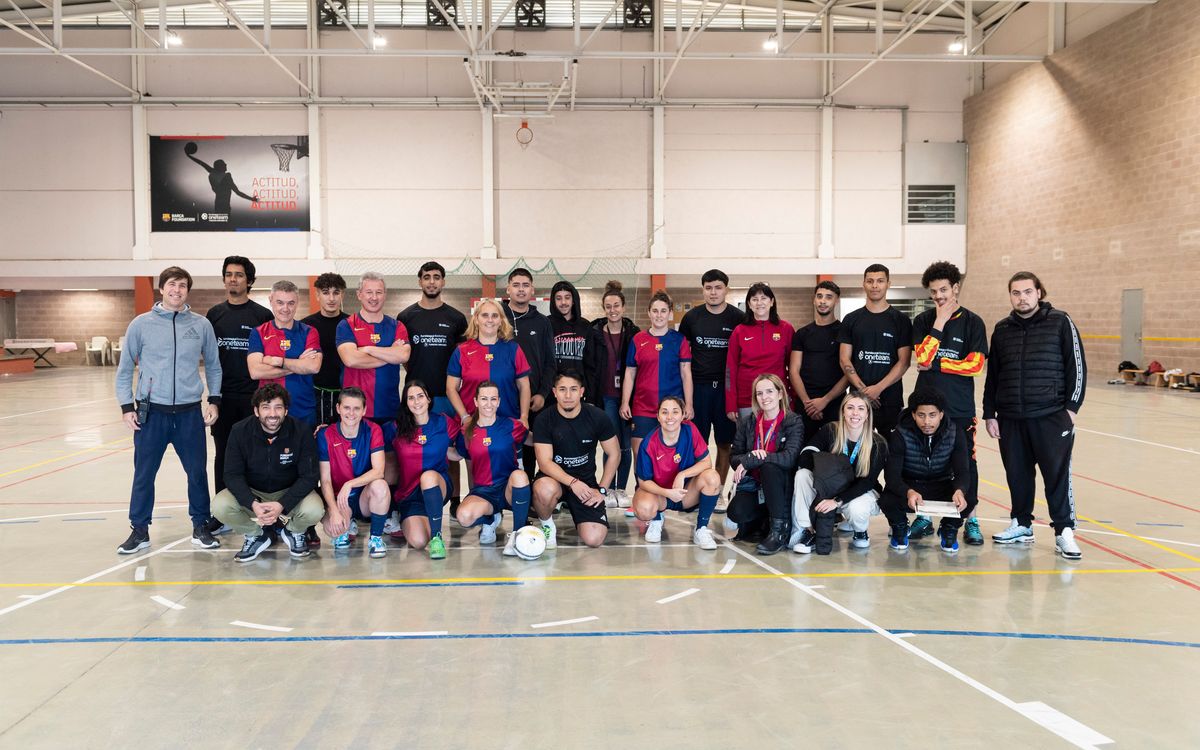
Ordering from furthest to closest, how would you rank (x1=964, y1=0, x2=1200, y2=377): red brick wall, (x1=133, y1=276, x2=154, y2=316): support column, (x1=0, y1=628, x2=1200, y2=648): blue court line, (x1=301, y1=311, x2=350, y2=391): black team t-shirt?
(x1=133, y1=276, x2=154, y2=316): support column, (x1=964, y1=0, x2=1200, y2=377): red brick wall, (x1=301, y1=311, x2=350, y2=391): black team t-shirt, (x1=0, y1=628, x2=1200, y2=648): blue court line

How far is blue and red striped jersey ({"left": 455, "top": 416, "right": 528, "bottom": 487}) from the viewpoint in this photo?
5492 mm

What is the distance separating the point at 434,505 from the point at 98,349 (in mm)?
26099

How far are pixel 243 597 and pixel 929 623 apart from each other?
3504 mm

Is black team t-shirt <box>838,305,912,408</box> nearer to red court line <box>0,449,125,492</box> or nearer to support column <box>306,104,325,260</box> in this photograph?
red court line <box>0,449,125,492</box>

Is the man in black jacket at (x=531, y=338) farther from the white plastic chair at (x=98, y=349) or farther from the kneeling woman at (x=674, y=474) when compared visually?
the white plastic chair at (x=98, y=349)

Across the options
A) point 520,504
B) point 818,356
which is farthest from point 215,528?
point 818,356

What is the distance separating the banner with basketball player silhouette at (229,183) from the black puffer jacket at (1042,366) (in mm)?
22274

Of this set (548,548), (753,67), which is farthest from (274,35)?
(548,548)

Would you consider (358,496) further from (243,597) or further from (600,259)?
(600,259)

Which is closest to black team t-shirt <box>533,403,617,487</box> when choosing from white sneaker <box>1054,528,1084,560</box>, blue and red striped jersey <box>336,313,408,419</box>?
blue and red striped jersey <box>336,313,408,419</box>

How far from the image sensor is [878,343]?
5.77m

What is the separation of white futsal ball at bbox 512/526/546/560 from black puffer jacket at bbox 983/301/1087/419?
9.94 ft

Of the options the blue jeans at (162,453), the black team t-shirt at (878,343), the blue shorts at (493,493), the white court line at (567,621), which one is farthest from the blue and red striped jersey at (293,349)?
the black team t-shirt at (878,343)

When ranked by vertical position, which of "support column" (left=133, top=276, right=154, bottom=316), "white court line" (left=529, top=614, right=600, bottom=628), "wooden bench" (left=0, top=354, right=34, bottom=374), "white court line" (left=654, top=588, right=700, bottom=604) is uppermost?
"support column" (left=133, top=276, right=154, bottom=316)
